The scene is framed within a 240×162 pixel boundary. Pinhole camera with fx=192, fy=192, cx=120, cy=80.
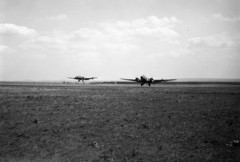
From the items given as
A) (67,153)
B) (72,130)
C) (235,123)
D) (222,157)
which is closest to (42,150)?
(67,153)

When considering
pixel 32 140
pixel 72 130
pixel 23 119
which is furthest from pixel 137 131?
pixel 23 119

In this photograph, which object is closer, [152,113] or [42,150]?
[42,150]

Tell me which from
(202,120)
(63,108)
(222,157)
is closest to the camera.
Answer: (222,157)

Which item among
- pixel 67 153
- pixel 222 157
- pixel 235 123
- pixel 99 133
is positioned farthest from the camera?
pixel 235 123

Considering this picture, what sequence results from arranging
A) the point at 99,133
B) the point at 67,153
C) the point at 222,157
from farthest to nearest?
the point at 99,133 → the point at 67,153 → the point at 222,157

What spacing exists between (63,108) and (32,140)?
28.3ft

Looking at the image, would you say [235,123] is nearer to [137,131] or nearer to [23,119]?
[137,131]

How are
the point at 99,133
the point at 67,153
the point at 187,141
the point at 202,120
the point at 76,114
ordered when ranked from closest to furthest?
the point at 67,153 → the point at 187,141 → the point at 99,133 → the point at 202,120 → the point at 76,114

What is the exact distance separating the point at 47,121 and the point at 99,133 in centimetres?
566

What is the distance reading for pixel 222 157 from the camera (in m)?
9.88

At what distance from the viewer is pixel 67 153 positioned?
424 inches

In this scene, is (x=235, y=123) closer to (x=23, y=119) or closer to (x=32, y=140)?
(x=32, y=140)

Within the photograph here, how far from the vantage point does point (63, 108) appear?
2130 cm

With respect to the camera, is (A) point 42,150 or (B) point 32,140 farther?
(B) point 32,140
